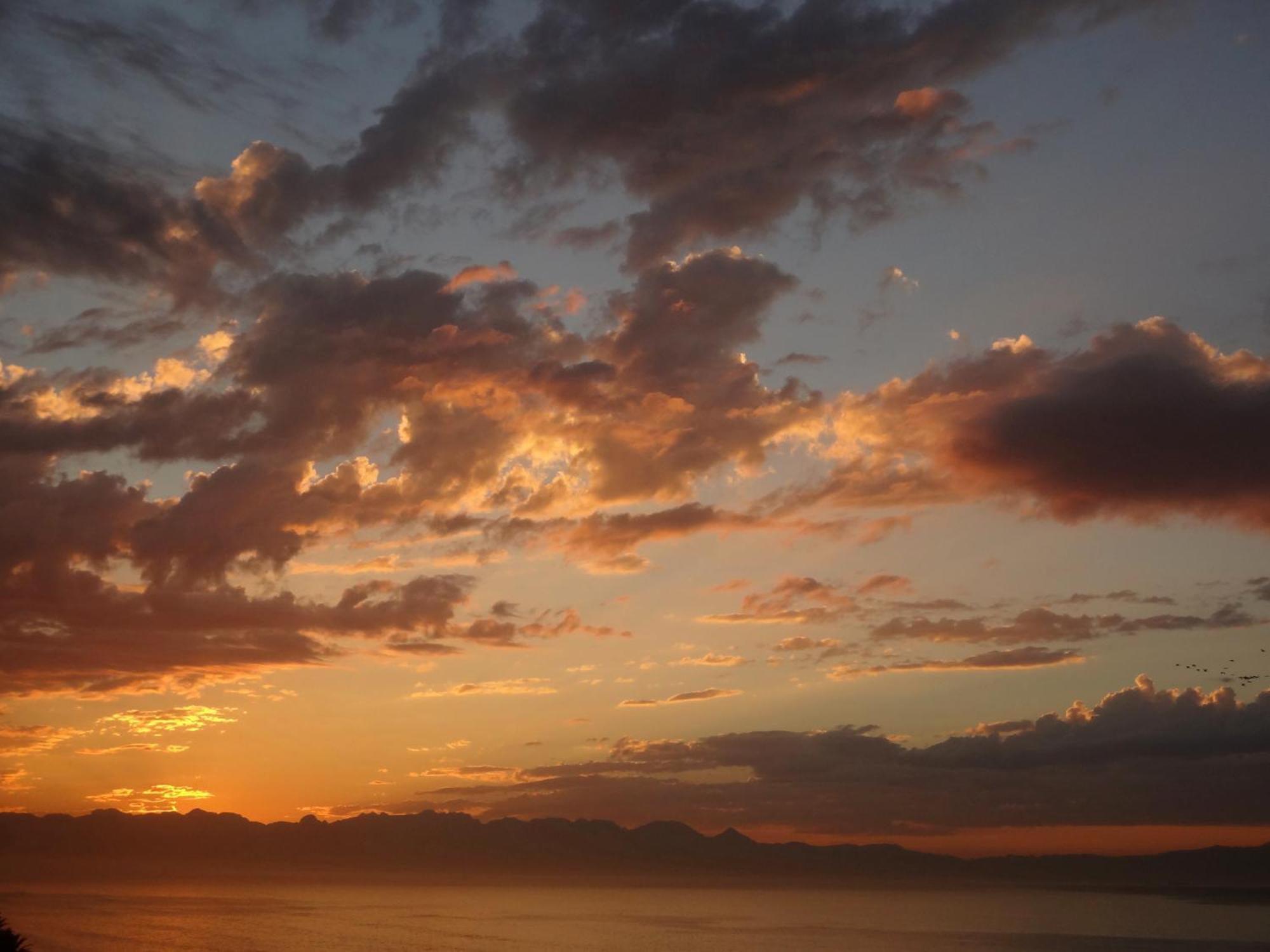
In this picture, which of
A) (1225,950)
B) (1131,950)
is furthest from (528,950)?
(1225,950)

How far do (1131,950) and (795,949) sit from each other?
5976 centimetres

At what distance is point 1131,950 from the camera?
645ft

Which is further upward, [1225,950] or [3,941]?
[3,941]

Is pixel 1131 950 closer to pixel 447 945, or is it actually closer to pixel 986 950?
pixel 986 950

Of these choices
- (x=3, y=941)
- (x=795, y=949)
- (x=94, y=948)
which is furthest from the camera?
(x=795, y=949)

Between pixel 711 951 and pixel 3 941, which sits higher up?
pixel 3 941

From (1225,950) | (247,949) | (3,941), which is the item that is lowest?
(1225,950)

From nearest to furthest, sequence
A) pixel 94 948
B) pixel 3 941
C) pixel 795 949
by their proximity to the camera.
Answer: pixel 3 941 → pixel 94 948 → pixel 795 949

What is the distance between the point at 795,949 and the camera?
196125mm

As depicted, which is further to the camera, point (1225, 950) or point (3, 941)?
point (1225, 950)

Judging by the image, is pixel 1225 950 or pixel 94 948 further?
pixel 1225 950

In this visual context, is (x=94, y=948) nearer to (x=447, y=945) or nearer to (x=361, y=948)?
(x=361, y=948)

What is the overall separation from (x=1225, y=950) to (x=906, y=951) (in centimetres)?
5697

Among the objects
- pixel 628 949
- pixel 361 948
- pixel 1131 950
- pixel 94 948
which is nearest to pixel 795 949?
pixel 628 949
